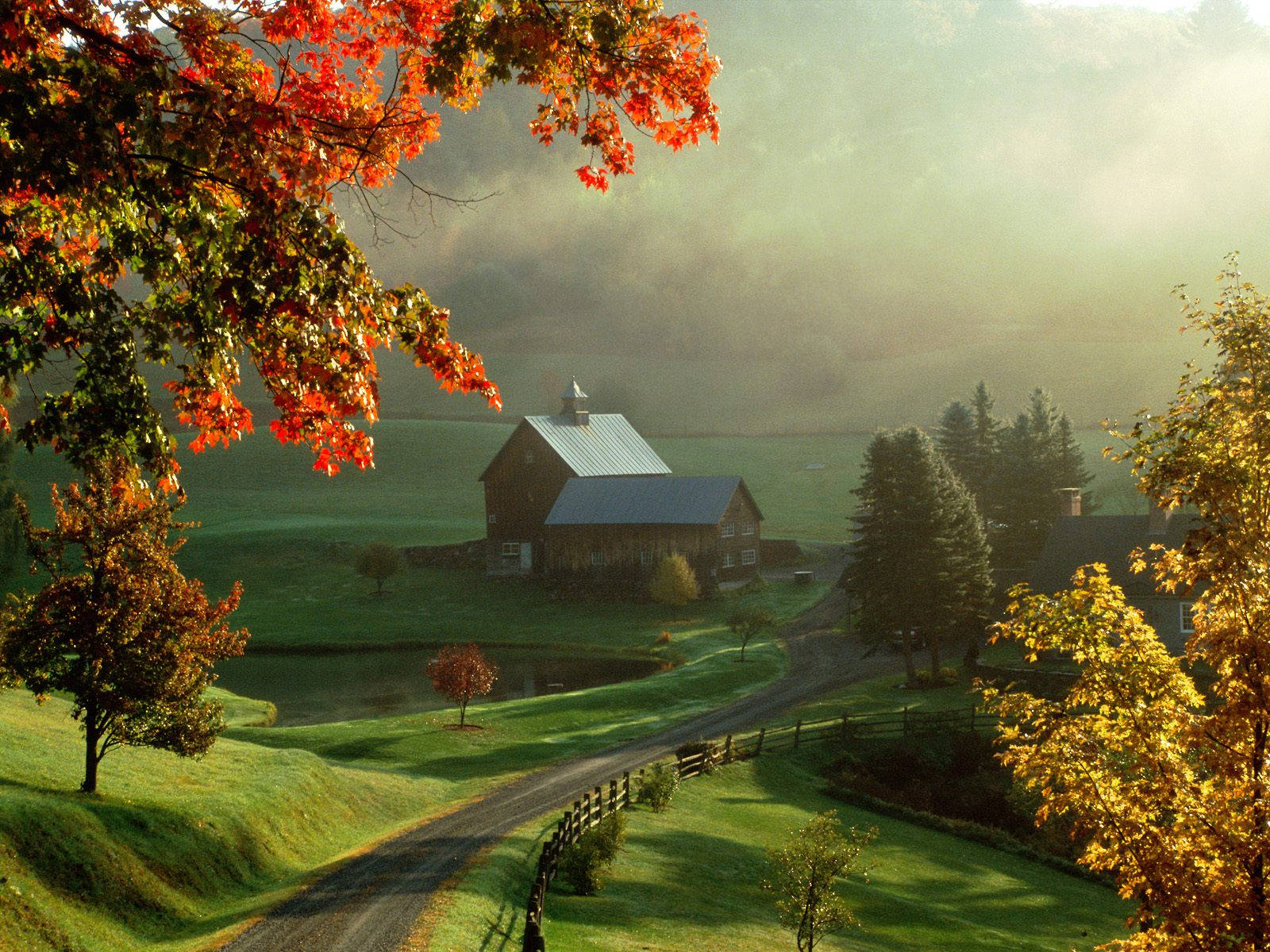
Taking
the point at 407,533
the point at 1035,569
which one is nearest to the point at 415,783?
the point at 1035,569

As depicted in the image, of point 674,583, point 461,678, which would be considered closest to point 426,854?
point 461,678

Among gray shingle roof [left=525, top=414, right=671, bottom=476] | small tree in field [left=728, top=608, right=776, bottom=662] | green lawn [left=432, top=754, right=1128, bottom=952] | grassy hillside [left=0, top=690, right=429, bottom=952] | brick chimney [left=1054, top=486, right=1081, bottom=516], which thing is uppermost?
gray shingle roof [left=525, top=414, right=671, bottom=476]

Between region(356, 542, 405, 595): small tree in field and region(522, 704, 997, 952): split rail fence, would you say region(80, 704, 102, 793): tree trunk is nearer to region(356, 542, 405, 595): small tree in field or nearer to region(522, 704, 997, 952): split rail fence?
region(522, 704, 997, 952): split rail fence

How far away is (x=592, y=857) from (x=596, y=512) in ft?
194

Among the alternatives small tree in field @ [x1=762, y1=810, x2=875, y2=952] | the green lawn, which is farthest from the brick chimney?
small tree in field @ [x1=762, y1=810, x2=875, y2=952]

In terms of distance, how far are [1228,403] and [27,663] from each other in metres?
22.5

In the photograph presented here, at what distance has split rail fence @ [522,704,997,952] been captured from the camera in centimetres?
2775

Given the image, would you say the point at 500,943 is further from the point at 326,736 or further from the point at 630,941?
the point at 326,736

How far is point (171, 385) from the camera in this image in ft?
36.7

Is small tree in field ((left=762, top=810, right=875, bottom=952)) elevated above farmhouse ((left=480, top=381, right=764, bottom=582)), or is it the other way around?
farmhouse ((left=480, top=381, right=764, bottom=582))

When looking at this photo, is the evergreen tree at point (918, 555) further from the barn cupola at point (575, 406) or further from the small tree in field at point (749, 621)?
the barn cupola at point (575, 406)

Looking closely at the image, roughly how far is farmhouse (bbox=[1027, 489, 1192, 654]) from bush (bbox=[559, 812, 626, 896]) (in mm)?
36453

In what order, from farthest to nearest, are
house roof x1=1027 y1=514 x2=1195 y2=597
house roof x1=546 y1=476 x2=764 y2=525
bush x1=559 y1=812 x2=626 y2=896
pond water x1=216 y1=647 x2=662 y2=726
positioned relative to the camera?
house roof x1=546 y1=476 x2=764 y2=525
house roof x1=1027 y1=514 x2=1195 y2=597
pond water x1=216 y1=647 x2=662 y2=726
bush x1=559 y1=812 x2=626 y2=896

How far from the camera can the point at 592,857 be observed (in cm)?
2331
